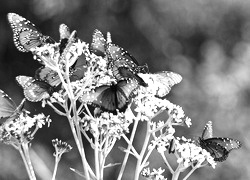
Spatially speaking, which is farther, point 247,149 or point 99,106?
point 247,149

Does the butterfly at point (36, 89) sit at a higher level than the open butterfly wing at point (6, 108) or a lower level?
higher

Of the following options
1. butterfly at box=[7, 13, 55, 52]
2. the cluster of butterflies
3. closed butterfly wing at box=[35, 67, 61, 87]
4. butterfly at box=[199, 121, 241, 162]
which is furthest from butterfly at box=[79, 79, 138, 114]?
butterfly at box=[199, 121, 241, 162]

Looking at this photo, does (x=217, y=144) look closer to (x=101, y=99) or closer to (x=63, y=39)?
(x=101, y=99)

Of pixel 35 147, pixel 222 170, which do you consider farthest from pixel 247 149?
pixel 35 147

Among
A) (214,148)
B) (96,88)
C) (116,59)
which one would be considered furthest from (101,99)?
(214,148)

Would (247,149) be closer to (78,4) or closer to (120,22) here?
(120,22)

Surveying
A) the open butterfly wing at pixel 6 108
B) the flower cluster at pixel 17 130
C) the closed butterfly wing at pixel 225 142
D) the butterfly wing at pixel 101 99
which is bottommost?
the flower cluster at pixel 17 130

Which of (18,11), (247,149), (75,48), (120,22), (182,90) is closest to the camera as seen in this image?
(75,48)

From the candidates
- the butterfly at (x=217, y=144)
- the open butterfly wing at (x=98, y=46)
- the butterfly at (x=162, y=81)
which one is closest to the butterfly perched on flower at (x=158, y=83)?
the butterfly at (x=162, y=81)

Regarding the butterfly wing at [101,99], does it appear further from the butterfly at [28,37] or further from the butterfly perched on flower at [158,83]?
the butterfly at [28,37]
